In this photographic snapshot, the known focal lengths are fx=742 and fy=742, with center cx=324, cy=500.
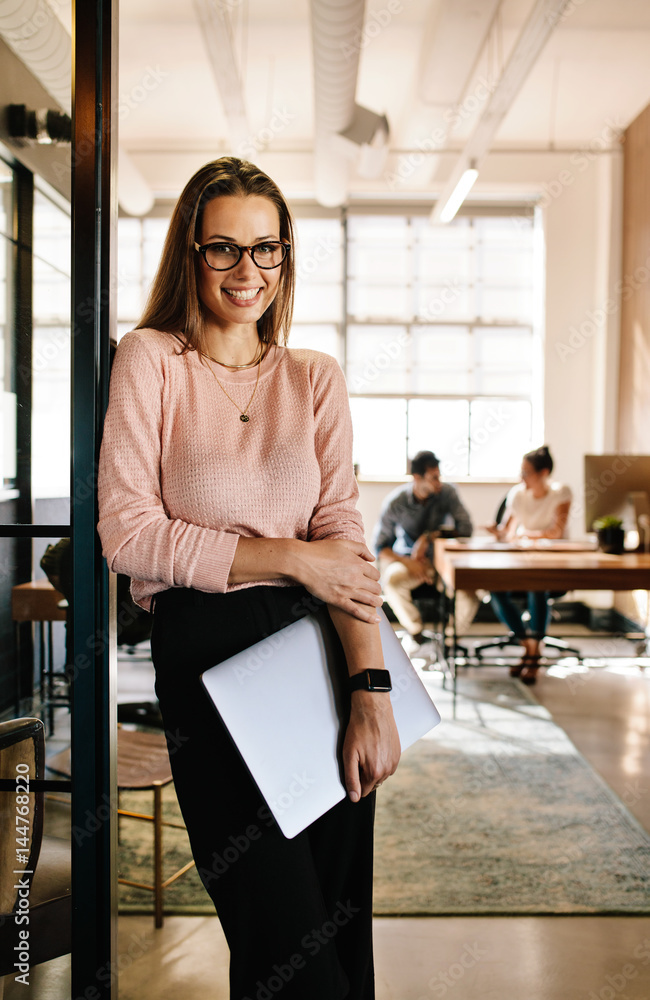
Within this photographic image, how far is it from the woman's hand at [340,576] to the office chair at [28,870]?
2.00 ft

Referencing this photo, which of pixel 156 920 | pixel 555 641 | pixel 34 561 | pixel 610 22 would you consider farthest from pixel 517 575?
pixel 610 22

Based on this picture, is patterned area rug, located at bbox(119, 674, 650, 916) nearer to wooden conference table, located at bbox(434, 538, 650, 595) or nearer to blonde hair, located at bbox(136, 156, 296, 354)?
wooden conference table, located at bbox(434, 538, 650, 595)

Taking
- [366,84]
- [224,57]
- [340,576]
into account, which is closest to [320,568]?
[340,576]

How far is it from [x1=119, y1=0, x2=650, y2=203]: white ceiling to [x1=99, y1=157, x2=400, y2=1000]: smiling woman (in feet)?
15.6

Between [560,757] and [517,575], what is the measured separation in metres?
0.90

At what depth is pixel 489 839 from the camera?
8.63 feet

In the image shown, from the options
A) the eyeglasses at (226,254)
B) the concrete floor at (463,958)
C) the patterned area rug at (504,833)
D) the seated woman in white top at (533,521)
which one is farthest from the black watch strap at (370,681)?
the seated woman in white top at (533,521)

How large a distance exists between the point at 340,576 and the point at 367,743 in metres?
0.24

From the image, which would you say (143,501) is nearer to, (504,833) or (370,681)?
(370,681)

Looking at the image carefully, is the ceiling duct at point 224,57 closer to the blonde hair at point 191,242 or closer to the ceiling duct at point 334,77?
the ceiling duct at point 334,77

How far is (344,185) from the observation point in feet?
21.6

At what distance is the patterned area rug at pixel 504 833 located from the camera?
7.48 ft

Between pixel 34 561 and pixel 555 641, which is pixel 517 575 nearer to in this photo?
pixel 555 641

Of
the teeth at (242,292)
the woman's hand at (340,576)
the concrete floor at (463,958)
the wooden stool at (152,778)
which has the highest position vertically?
the teeth at (242,292)
